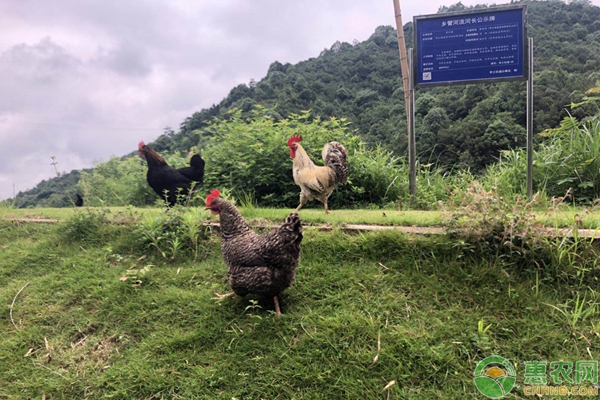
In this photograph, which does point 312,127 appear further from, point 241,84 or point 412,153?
point 241,84

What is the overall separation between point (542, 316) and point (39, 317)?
4.21 meters

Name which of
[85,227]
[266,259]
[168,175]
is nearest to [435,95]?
[168,175]

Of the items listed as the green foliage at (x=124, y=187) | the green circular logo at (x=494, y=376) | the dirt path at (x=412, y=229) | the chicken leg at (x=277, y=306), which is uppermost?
the green foliage at (x=124, y=187)

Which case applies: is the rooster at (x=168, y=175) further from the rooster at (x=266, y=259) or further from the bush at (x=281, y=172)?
the rooster at (x=266, y=259)

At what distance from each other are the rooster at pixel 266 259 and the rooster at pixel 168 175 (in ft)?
11.4

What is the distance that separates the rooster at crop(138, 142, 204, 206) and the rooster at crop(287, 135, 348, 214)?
2.37 metres

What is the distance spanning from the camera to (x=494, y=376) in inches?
71.9

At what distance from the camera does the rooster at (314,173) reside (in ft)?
13.7

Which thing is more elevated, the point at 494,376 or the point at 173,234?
the point at 173,234

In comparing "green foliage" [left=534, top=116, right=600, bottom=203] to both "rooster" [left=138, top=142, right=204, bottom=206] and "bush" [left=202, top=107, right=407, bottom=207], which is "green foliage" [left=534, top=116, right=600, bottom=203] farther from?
"rooster" [left=138, top=142, right=204, bottom=206]

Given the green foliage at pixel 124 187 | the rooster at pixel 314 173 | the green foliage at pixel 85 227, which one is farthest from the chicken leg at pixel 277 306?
the green foliage at pixel 124 187

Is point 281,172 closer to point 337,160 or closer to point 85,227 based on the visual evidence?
point 337,160

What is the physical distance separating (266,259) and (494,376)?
63.5 inches

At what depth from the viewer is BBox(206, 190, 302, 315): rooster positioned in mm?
2193
